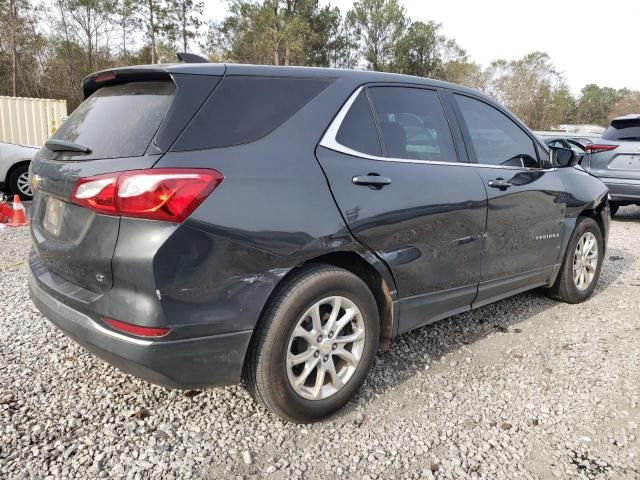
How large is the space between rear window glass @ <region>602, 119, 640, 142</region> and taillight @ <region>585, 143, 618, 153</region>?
0.26 meters

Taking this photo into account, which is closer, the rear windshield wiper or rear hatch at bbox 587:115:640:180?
the rear windshield wiper

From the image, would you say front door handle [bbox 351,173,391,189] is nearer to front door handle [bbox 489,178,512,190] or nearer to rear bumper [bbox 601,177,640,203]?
front door handle [bbox 489,178,512,190]

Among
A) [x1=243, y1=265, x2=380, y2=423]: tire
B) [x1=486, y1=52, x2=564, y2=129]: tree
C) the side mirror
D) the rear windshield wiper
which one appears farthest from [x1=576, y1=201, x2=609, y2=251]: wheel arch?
[x1=486, y1=52, x2=564, y2=129]: tree

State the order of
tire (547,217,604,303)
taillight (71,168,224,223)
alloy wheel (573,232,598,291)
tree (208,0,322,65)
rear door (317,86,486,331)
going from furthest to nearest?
tree (208,0,322,65)
alloy wheel (573,232,598,291)
tire (547,217,604,303)
rear door (317,86,486,331)
taillight (71,168,224,223)

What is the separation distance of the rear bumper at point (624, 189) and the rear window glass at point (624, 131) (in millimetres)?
737

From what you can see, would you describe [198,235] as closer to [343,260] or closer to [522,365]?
[343,260]

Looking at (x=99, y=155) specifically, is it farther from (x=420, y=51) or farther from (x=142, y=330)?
(x=420, y=51)

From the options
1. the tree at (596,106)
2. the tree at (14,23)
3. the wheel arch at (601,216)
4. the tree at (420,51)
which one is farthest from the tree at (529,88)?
the wheel arch at (601,216)

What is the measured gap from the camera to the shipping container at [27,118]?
16.0 meters

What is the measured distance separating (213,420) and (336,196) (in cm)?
129

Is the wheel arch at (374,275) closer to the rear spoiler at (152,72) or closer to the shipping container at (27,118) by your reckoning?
→ the rear spoiler at (152,72)

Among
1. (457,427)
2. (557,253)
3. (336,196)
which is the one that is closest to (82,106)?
(336,196)

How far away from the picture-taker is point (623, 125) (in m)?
8.31

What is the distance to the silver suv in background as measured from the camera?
7867 millimetres
